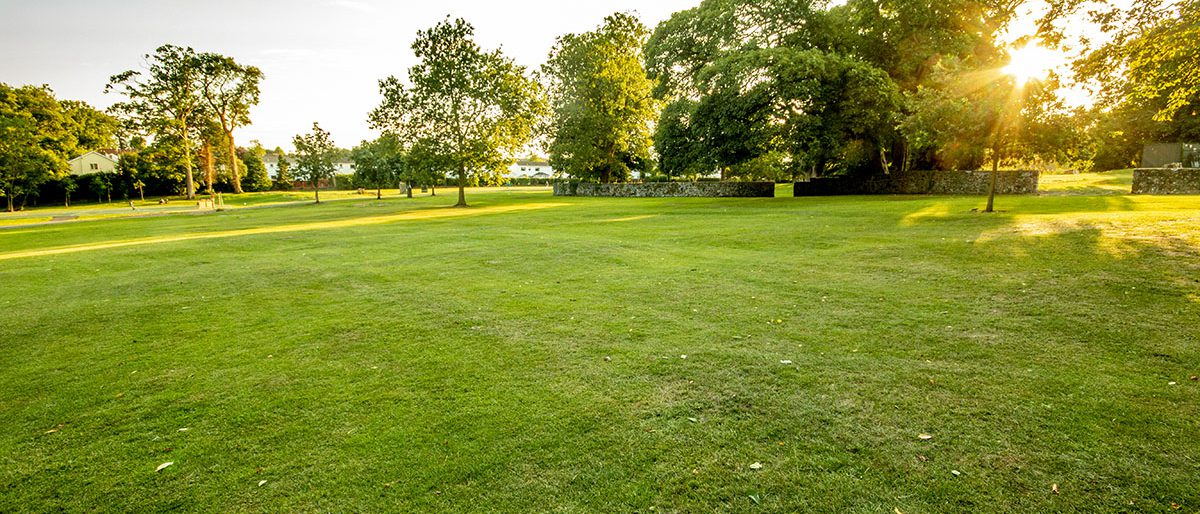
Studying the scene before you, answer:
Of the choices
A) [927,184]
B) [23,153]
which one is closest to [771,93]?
[927,184]

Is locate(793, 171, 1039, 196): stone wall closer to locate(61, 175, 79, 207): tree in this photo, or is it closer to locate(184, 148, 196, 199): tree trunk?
locate(184, 148, 196, 199): tree trunk

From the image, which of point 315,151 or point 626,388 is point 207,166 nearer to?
point 315,151

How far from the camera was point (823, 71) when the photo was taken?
27328 millimetres

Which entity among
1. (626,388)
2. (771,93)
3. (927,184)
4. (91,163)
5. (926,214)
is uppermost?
(91,163)

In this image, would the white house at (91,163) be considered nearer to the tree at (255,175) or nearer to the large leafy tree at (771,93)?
the tree at (255,175)

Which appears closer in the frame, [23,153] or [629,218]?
[629,218]

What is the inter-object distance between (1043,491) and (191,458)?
18.6ft

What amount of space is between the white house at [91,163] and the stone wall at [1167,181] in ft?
329

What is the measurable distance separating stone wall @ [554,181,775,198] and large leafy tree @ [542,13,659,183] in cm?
206

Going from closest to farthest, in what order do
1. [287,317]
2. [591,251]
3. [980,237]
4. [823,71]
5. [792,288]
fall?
[287,317]
[792,288]
[980,237]
[591,251]
[823,71]

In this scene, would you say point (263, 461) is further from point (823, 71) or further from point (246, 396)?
point (823, 71)

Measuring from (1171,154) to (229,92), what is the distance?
90.3 metres

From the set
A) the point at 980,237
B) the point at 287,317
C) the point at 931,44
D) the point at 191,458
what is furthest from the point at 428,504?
the point at 931,44

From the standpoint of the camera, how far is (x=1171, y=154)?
1265 inches
